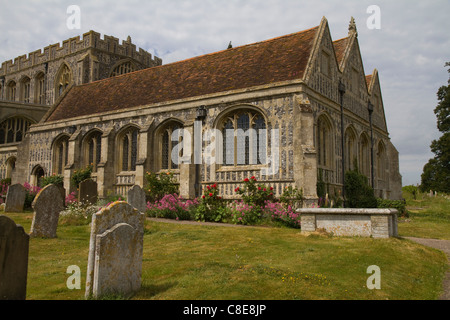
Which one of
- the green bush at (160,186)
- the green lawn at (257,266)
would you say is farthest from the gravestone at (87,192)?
the green lawn at (257,266)

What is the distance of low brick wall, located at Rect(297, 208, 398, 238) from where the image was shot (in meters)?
10.3

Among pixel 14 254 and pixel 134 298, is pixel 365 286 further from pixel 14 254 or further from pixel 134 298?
pixel 14 254

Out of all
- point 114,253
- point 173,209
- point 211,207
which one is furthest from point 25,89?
point 114,253

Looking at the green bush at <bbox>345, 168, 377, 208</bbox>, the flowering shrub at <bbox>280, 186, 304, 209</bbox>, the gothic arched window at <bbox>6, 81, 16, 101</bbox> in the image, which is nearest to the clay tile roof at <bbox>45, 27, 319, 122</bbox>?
the flowering shrub at <bbox>280, 186, 304, 209</bbox>

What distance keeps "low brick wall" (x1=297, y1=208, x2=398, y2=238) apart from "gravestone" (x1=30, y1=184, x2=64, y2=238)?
7.06 metres

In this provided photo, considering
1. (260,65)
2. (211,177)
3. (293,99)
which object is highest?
(260,65)

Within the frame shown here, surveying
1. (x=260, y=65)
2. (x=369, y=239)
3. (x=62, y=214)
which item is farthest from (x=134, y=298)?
(x=260, y=65)

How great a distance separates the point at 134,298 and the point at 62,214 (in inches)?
385

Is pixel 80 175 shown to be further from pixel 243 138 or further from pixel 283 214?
pixel 283 214

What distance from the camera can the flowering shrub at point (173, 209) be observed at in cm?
1628

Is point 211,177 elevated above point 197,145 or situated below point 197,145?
below

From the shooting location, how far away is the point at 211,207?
639 inches

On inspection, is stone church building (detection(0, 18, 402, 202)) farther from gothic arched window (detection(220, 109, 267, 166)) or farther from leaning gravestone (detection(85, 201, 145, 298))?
leaning gravestone (detection(85, 201, 145, 298))

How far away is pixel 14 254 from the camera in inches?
209
